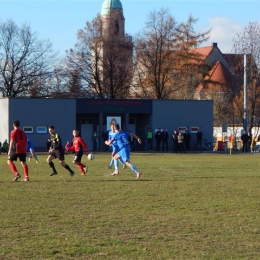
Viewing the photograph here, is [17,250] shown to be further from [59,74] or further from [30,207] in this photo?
[59,74]

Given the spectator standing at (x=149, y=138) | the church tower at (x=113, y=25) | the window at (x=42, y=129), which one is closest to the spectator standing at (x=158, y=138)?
the spectator standing at (x=149, y=138)

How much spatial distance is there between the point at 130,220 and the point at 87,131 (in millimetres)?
42558

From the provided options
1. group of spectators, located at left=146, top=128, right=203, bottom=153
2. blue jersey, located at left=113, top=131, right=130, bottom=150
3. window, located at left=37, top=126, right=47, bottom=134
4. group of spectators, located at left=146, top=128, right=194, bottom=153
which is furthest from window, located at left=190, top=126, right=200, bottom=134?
blue jersey, located at left=113, top=131, right=130, bottom=150

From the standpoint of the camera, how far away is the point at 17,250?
917 cm

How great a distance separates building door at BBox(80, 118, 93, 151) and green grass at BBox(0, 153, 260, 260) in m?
34.1

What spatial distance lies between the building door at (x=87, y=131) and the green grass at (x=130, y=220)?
112 feet

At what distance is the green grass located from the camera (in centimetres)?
916

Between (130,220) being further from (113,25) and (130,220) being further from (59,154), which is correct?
(113,25)

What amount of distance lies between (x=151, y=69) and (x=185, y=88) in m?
5.90

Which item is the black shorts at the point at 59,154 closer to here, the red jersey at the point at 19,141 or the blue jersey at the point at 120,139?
the blue jersey at the point at 120,139

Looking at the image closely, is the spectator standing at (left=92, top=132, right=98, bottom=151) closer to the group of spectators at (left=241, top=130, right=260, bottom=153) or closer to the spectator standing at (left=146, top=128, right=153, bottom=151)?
the spectator standing at (left=146, top=128, right=153, bottom=151)

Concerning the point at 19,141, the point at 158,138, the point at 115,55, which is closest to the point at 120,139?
the point at 19,141

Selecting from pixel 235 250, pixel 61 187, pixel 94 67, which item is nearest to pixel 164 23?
pixel 94 67

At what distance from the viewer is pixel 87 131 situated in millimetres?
54344
